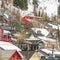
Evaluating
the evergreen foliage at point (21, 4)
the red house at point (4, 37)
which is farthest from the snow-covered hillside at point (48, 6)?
the red house at point (4, 37)

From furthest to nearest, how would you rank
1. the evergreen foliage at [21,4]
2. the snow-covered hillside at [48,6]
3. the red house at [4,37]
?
1. the snow-covered hillside at [48,6]
2. the evergreen foliage at [21,4]
3. the red house at [4,37]

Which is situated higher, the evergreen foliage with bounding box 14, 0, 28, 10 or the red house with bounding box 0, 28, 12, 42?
the evergreen foliage with bounding box 14, 0, 28, 10

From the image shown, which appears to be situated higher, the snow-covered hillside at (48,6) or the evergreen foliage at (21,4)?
the evergreen foliage at (21,4)

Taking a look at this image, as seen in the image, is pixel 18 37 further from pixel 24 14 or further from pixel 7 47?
pixel 24 14

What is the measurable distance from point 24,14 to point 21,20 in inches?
65.9

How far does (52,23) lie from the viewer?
35.7 m

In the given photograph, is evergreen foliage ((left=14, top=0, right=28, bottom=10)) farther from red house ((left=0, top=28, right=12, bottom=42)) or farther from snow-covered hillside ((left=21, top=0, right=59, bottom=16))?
red house ((left=0, top=28, right=12, bottom=42))

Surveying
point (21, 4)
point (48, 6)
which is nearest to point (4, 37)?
point (21, 4)

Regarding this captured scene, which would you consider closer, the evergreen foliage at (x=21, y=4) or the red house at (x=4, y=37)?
the red house at (x=4, y=37)

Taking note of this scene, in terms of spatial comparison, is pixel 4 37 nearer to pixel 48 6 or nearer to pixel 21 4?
pixel 21 4

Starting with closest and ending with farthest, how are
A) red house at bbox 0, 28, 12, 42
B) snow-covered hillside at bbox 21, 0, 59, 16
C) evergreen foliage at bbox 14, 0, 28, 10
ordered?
red house at bbox 0, 28, 12, 42 < evergreen foliage at bbox 14, 0, 28, 10 < snow-covered hillside at bbox 21, 0, 59, 16

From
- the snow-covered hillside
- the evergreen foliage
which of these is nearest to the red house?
the evergreen foliage

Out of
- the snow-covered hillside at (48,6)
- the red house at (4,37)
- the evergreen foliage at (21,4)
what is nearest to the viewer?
the red house at (4,37)

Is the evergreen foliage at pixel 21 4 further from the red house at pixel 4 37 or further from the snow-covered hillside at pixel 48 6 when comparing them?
the red house at pixel 4 37
